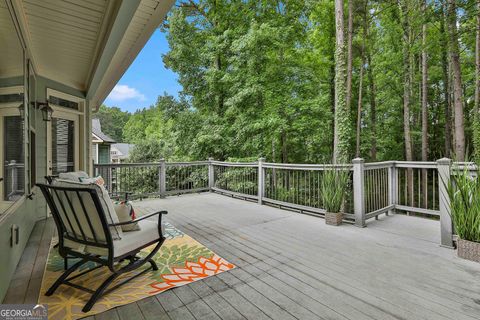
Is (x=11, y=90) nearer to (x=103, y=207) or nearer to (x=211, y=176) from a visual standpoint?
(x=103, y=207)

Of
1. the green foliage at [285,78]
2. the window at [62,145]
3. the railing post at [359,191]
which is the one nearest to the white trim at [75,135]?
the window at [62,145]

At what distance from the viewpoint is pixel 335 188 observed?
4.27 metres

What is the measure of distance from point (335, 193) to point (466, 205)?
171 centimetres

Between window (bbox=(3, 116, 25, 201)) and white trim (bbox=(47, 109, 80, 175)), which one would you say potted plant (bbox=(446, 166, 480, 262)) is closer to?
window (bbox=(3, 116, 25, 201))

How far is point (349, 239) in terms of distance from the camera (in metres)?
3.60

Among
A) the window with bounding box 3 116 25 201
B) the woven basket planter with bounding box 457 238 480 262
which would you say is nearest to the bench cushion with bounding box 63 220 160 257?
the window with bounding box 3 116 25 201

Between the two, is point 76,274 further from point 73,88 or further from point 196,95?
point 196,95

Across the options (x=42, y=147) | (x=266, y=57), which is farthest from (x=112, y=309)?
(x=266, y=57)

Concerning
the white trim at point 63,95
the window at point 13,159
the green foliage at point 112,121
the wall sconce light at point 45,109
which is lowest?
the window at point 13,159

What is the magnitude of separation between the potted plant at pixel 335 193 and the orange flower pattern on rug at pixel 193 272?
2.19m

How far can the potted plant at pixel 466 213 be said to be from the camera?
2.71 metres

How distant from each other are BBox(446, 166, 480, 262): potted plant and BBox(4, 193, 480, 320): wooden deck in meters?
0.17

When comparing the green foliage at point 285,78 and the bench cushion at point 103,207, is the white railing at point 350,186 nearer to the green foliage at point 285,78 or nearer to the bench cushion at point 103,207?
the bench cushion at point 103,207

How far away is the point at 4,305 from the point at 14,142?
1.59 metres
